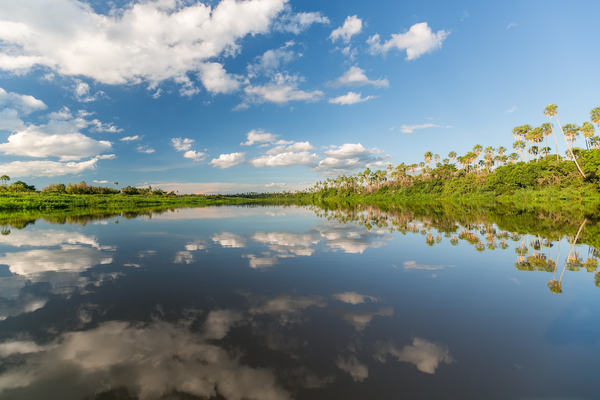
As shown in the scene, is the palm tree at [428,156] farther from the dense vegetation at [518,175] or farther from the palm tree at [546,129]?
the palm tree at [546,129]

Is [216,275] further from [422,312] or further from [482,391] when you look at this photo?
[482,391]

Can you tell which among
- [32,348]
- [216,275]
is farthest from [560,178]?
[32,348]

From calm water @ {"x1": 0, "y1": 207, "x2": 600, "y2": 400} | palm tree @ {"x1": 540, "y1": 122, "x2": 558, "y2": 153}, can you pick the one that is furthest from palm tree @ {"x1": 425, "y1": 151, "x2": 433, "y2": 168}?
calm water @ {"x1": 0, "y1": 207, "x2": 600, "y2": 400}

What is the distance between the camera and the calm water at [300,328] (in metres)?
3.14

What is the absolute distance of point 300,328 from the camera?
445 cm

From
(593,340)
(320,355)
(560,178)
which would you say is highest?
(560,178)

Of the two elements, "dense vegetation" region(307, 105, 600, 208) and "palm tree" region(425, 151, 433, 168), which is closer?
"dense vegetation" region(307, 105, 600, 208)

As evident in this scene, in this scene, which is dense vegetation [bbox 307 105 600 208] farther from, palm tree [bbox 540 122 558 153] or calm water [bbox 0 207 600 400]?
calm water [bbox 0 207 600 400]

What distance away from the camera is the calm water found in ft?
10.3

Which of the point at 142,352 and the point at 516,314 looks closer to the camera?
the point at 142,352

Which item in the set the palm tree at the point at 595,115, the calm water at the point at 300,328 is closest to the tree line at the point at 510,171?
the palm tree at the point at 595,115

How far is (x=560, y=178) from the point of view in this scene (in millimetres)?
55062

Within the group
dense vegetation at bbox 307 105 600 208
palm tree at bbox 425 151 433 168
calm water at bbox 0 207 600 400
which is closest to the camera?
calm water at bbox 0 207 600 400

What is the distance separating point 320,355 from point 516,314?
430 cm
